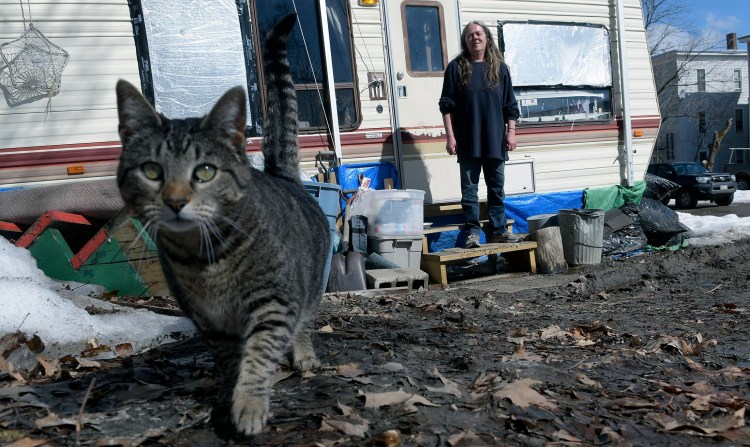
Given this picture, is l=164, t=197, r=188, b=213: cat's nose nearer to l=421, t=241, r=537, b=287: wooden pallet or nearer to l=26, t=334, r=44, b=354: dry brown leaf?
l=26, t=334, r=44, b=354: dry brown leaf

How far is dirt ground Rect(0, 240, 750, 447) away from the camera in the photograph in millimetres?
2783

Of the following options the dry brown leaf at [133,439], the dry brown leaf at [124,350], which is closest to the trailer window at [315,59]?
the dry brown leaf at [124,350]

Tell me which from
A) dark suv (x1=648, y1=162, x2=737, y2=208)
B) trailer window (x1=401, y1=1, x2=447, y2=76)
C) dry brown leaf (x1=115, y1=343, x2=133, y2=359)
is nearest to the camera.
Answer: dry brown leaf (x1=115, y1=343, x2=133, y2=359)

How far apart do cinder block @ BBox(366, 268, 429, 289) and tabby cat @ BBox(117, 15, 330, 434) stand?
3897mm

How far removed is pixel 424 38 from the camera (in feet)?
29.8

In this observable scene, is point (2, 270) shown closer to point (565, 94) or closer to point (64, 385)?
point (64, 385)

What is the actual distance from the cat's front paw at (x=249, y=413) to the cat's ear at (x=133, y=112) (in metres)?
1.23

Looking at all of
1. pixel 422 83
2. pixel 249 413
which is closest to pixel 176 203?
pixel 249 413

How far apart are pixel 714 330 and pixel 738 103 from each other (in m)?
44.3

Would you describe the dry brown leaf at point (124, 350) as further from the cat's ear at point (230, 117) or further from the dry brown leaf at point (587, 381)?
the dry brown leaf at point (587, 381)

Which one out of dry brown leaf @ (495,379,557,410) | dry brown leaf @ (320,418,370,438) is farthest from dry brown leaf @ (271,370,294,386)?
dry brown leaf @ (495,379,557,410)

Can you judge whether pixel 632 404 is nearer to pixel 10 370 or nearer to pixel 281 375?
pixel 281 375

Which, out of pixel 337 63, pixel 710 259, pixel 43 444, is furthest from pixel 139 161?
pixel 710 259

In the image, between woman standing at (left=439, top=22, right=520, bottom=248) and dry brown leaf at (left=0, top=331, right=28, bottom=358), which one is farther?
woman standing at (left=439, top=22, right=520, bottom=248)
